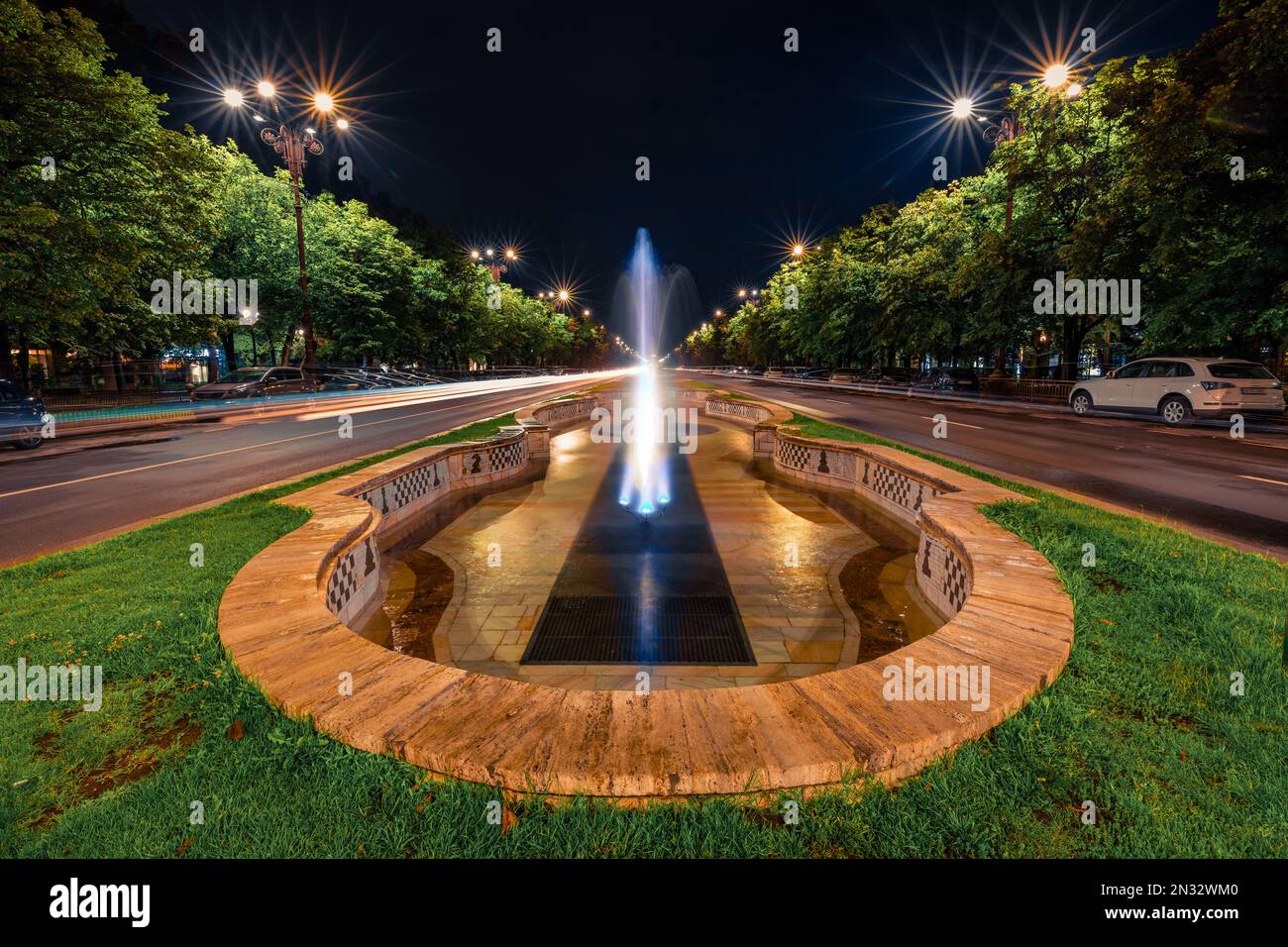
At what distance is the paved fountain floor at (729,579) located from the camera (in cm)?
440

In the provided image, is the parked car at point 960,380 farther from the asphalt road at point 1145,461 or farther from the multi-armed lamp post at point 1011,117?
the asphalt road at point 1145,461

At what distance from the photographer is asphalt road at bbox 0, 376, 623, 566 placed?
7148 mm

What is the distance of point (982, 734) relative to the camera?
253 centimetres

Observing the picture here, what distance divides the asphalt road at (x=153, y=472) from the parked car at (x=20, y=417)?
1.45 ft

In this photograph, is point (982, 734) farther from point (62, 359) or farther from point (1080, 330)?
point (62, 359)

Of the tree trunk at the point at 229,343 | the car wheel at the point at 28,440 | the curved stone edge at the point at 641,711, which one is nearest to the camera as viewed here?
the curved stone edge at the point at 641,711

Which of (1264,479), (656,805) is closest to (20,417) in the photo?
(656,805)

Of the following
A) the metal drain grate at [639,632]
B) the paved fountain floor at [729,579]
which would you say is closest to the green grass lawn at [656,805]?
the paved fountain floor at [729,579]

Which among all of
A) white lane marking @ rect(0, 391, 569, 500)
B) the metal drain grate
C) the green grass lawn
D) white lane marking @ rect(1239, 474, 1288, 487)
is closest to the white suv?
white lane marking @ rect(1239, 474, 1288, 487)

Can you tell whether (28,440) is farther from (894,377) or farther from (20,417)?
(894,377)

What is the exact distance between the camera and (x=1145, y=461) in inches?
437

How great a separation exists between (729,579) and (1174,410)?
18287mm

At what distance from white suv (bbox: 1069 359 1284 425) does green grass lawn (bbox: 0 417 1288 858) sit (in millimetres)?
16875
